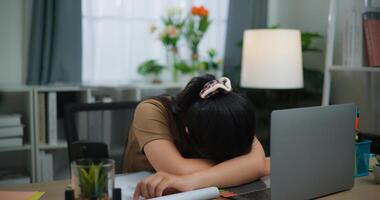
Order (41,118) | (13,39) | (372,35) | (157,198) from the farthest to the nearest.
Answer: (13,39) < (41,118) < (372,35) < (157,198)

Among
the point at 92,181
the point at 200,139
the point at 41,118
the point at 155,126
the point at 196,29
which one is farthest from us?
the point at 196,29

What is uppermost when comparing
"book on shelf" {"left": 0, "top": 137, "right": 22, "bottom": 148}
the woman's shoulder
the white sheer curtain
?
the white sheer curtain

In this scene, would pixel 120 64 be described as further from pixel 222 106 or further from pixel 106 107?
pixel 222 106

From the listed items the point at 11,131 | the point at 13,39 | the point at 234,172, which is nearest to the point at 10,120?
the point at 11,131

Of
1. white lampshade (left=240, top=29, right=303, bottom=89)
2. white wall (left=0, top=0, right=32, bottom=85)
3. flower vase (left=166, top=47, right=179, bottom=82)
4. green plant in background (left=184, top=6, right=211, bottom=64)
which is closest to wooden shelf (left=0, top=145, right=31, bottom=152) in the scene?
white wall (left=0, top=0, right=32, bottom=85)

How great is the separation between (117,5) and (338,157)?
2.07m

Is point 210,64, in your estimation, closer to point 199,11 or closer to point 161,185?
point 199,11

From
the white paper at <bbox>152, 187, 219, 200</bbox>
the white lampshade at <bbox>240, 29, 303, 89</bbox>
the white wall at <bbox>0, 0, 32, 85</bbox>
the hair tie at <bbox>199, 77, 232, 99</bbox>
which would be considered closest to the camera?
the white paper at <bbox>152, 187, 219, 200</bbox>

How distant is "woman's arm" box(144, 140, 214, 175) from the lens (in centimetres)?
128

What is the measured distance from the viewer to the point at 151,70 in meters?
2.85

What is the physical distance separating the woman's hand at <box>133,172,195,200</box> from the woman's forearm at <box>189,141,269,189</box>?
2 centimetres

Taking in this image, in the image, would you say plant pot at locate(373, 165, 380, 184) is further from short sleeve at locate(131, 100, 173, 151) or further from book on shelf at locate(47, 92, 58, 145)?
book on shelf at locate(47, 92, 58, 145)

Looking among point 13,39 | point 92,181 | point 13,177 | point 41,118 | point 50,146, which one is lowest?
point 13,177

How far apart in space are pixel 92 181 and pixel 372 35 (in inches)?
67.5
